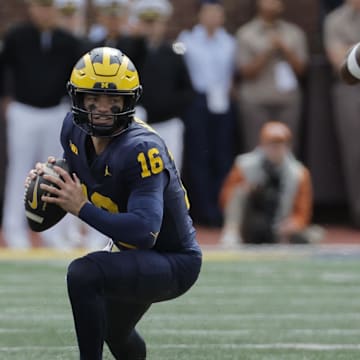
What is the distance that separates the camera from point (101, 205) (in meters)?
4.55

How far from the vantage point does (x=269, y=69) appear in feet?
34.8

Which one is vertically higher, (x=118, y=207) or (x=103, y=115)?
(x=103, y=115)

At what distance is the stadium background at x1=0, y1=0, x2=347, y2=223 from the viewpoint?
11250mm

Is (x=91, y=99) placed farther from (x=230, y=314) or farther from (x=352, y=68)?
(x=230, y=314)

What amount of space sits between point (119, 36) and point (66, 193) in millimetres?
4893

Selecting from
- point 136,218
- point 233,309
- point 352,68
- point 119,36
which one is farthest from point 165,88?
point 136,218

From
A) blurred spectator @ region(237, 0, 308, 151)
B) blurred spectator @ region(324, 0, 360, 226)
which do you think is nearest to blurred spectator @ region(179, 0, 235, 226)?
blurred spectator @ region(237, 0, 308, 151)

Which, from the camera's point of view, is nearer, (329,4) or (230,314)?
(230,314)

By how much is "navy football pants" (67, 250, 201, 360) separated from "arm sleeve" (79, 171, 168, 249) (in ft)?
0.33

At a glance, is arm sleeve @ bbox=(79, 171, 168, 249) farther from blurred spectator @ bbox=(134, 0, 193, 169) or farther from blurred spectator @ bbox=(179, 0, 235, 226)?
blurred spectator @ bbox=(179, 0, 235, 226)

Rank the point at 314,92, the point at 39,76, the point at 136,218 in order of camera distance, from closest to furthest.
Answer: the point at 136,218 < the point at 39,76 < the point at 314,92

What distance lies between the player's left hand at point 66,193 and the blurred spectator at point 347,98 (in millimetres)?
6166

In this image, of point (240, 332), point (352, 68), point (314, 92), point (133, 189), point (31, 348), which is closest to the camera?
point (133, 189)

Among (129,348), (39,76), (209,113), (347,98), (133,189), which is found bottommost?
(209,113)
